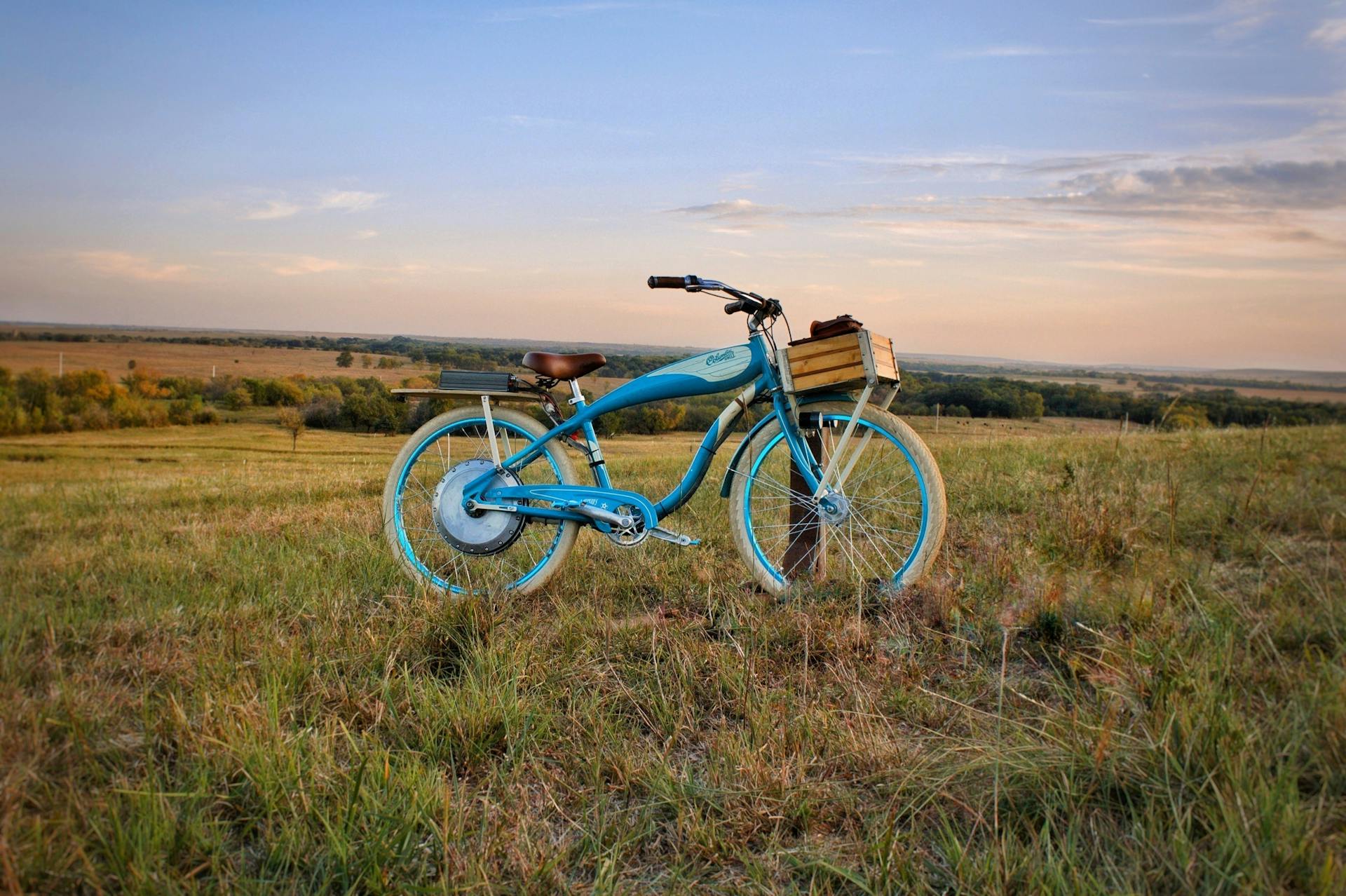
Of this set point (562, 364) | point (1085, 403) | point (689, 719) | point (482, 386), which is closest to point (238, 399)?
point (482, 386)

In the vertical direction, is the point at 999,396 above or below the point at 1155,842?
above

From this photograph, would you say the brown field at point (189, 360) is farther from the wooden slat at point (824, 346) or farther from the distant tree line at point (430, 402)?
the wooden slat at point (824, 346)

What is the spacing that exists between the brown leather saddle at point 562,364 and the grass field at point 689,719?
1169 mm

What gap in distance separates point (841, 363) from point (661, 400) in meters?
1.00

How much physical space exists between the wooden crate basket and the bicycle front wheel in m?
0.20

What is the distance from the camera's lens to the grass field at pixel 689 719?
2.03 meters

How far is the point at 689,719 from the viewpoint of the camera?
296cm

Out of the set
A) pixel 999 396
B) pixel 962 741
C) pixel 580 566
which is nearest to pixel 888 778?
pixel 962 741

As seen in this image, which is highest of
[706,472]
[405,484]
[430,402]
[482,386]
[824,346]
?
[824,346]

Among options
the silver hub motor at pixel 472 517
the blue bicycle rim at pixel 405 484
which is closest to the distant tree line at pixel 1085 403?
the blue bicycle rim at pixel 405 484

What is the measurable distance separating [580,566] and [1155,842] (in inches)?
136

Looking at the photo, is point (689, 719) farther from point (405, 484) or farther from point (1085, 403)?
point (1085, 403)

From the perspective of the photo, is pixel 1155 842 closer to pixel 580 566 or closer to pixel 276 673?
pixel 276 673

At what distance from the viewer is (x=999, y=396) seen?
7.44 m
